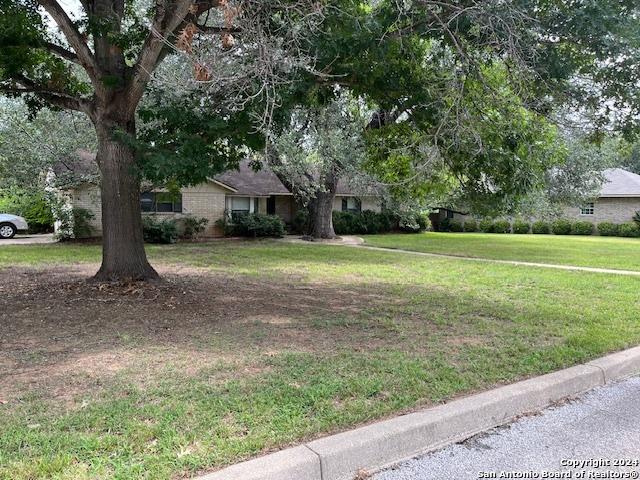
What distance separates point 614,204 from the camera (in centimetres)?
3359

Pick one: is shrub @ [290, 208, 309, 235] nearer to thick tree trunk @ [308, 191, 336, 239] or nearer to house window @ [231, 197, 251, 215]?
house window @ [231, 197, 251, 215]

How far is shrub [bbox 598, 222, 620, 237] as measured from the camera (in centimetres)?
3191

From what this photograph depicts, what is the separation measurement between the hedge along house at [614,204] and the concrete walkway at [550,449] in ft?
103

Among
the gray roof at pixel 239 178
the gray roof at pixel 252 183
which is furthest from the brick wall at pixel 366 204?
the gray roof at pixel 252 183

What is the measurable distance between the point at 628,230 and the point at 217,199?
23.9 m

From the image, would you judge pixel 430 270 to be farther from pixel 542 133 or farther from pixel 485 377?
pixel 485 377

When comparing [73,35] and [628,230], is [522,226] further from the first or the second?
[73,35]

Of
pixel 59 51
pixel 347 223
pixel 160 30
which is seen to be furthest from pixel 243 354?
pixel 347 223

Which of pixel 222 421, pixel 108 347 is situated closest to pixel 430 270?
pixel 108 347

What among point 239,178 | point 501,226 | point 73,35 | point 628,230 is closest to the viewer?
point 73,35

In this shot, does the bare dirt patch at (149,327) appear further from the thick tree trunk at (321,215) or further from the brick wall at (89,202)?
the thick tree trunk at (321,215)

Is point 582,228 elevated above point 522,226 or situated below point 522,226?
below

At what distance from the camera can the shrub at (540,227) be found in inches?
1298

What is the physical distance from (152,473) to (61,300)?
5827 mm
